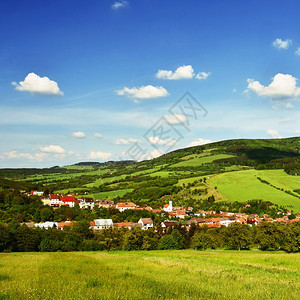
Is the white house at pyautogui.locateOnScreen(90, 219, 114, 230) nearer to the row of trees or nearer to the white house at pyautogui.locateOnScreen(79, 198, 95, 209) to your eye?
the row of trees

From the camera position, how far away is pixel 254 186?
15175 centimetres

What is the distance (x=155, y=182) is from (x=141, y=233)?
125m

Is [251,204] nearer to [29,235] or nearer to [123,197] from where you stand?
[123,197]

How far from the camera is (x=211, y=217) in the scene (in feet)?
395

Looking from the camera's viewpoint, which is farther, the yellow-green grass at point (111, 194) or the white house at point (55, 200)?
the yellow-green grass at point (111, 194)

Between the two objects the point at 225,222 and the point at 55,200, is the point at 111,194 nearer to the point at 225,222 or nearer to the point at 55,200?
the point at 55,200

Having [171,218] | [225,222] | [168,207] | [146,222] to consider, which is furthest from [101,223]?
[168,207]

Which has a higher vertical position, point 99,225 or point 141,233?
point 141,233

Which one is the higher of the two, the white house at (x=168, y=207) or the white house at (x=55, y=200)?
the white house at (x=55, y=200)

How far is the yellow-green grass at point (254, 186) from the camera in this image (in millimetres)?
128125

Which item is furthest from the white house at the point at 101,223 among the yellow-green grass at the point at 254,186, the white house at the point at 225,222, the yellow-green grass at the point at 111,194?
the yellow-green grass at the point at 254,186

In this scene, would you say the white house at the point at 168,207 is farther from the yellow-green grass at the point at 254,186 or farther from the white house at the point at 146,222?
the yellow-green grass at the point at 254,186

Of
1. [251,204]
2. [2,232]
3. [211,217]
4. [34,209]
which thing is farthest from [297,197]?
[2,232]

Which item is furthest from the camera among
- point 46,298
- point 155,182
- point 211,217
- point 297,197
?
point 155,182
